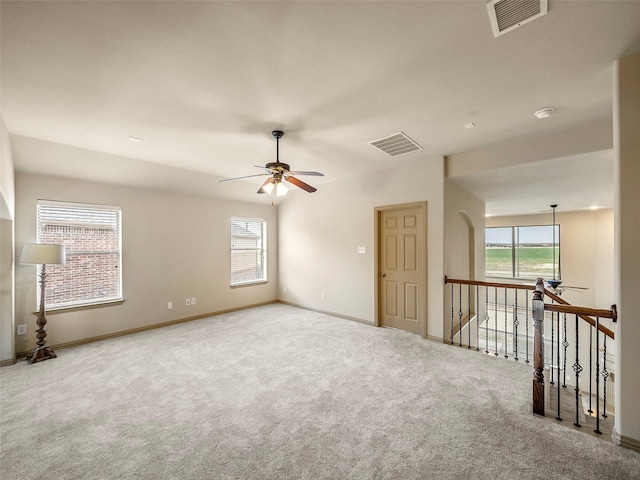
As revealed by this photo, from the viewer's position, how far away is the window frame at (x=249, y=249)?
241 inches

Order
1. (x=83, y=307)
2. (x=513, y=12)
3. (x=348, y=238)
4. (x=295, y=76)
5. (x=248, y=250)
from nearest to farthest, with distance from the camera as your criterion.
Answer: (x=513, y=12) < (x=295, y=76) < (x=83, y=307) < (x=348, y=238) < (x=248, y=250)

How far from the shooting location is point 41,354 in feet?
11.6

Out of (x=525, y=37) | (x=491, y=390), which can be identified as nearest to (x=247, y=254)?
(x=491, y=390)

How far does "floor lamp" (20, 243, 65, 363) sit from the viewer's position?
342 cm

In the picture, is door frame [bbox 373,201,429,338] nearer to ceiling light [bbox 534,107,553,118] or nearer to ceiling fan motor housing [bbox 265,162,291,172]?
ceiling light [bbox 534,107,553,118]

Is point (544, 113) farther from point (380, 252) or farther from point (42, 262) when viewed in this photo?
point (42, 262)

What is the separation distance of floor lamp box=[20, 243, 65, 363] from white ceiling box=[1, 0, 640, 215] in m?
1.13

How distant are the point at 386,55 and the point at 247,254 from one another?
5265mm

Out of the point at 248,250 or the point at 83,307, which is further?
the point at 248,250

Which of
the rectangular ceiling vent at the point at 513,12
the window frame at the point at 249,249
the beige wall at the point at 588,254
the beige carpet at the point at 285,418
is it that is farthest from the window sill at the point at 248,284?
the beige wall at the point at 588,254

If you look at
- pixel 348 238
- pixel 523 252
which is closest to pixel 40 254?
pixel 348 238

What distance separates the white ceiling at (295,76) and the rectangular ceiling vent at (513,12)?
0.07 m

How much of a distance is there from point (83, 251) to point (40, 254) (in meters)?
0.82

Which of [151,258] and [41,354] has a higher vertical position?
[151,258]
